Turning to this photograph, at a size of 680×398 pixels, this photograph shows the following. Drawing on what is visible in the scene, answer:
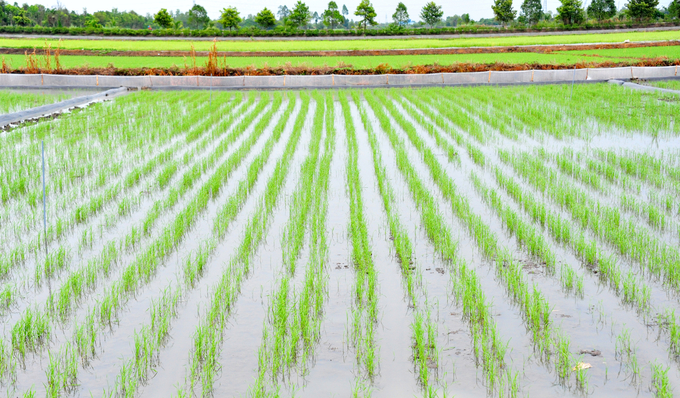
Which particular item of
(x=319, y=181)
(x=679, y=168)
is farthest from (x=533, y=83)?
(x=319, y=181)

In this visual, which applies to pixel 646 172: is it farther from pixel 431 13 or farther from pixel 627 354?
pixel 431 13

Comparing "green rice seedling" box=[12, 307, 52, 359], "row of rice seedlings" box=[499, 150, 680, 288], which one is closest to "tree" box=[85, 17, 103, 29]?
"row of rice seedlings" box=[499, 150, 680, 288]

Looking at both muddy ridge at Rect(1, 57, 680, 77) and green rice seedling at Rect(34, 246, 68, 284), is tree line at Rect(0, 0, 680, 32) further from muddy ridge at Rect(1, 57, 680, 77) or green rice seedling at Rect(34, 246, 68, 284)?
green rice seedling at Rect(34, 246, 68, 284)

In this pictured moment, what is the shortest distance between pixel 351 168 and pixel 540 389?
576 cm

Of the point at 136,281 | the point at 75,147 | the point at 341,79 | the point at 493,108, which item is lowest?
the point at 136,281

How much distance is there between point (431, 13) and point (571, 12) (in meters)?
25.0

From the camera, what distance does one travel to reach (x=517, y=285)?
469cm

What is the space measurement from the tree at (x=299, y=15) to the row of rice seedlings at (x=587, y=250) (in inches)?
2780

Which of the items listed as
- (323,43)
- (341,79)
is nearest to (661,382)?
(341,79)

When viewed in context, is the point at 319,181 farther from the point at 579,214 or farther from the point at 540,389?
the point at 540,389

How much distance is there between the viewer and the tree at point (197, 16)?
86.9m

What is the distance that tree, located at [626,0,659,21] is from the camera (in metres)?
62.8

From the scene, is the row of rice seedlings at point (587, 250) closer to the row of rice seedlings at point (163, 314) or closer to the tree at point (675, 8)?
the row of rice seedlings at point (163, 314)

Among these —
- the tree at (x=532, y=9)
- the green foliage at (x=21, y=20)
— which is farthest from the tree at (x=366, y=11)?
the green foliage at (x=21, y=20)
